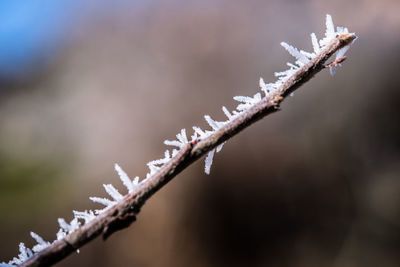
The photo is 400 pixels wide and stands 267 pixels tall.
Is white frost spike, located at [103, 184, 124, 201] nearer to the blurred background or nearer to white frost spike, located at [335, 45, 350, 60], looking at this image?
white frost spike, located at [335, 45, 350, 60]

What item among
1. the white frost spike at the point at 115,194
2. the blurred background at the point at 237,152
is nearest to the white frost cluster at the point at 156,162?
the white frost spike at the point at 115,194

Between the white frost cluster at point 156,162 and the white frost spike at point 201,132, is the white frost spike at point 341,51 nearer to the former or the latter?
the white frost cluster at point 156,162


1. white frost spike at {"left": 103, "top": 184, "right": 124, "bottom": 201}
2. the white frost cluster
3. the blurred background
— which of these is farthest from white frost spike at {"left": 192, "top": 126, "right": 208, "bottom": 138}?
the blurred background

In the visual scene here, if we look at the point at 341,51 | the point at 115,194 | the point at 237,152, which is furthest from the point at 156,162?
the point at 237,152

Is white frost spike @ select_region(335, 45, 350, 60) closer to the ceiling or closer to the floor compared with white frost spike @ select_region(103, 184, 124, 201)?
closer to the floor

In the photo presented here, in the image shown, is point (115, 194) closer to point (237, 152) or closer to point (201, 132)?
point (201, 132)

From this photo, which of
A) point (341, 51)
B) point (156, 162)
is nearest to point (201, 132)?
point (156, 162)

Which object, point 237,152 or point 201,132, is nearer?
point 201,132

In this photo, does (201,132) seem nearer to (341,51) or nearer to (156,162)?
(156,162)
